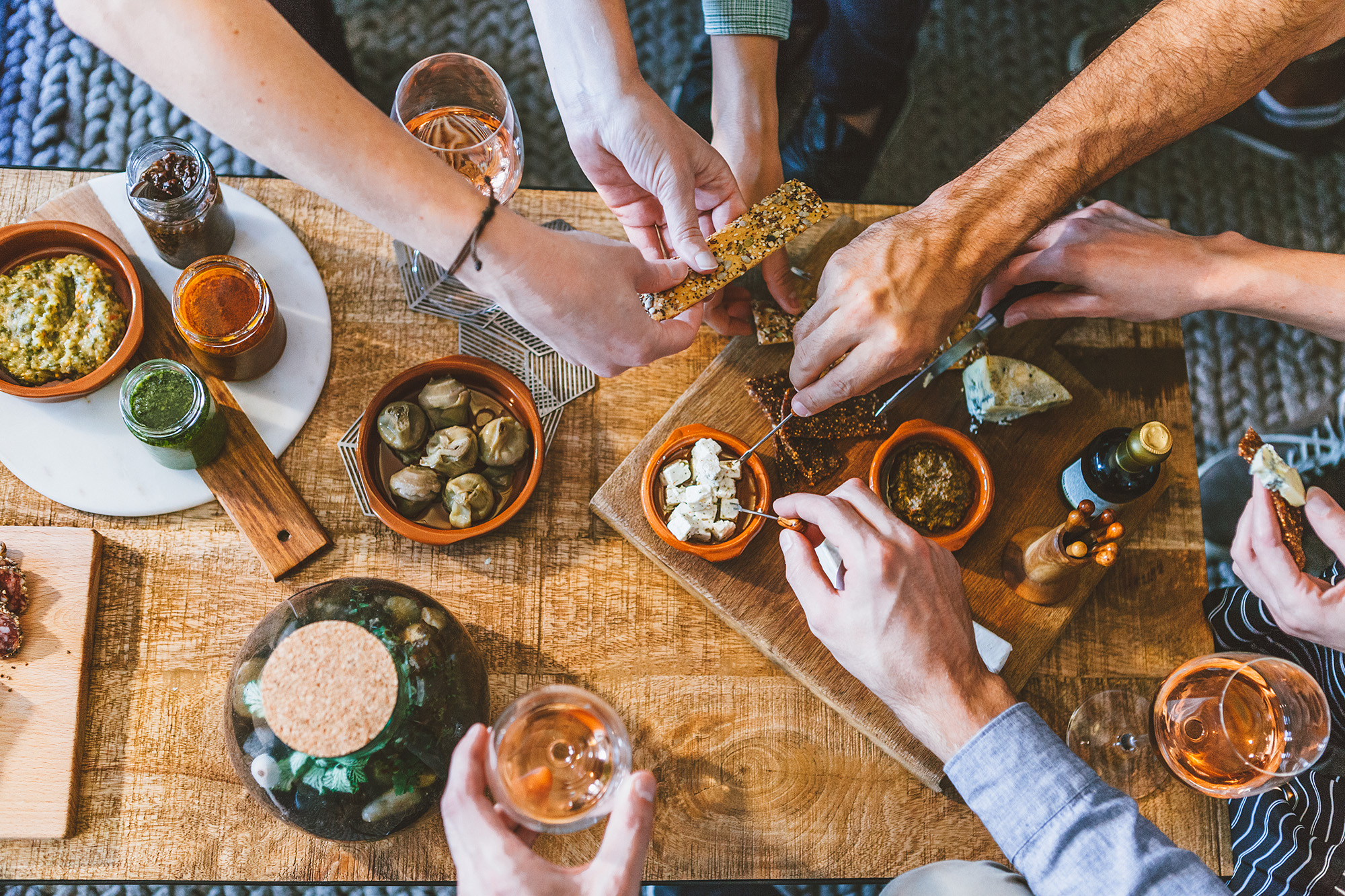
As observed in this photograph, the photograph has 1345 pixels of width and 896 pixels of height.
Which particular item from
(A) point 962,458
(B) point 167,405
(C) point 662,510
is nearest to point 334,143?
(B) point 167,405

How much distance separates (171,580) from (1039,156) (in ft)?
5.09

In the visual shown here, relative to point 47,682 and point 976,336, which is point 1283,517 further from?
point 47,682

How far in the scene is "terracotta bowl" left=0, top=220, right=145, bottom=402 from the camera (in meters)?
1.34

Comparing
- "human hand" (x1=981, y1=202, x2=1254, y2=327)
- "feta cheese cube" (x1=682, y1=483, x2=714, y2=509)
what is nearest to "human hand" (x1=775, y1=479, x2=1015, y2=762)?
"feta cheese cube" (x1=682, y1=483, x2=714, y2=509)

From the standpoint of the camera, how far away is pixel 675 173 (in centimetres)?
136

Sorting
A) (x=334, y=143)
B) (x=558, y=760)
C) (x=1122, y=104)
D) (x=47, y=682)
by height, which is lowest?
(x=47, y=682)

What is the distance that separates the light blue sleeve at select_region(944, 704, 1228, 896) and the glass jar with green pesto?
1.22 m

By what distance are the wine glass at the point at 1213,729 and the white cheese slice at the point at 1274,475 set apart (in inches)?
9.9

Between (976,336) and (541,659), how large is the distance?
2.97 feet

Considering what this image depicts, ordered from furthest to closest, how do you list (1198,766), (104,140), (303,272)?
1. (104,140)
2. (303,272)
3. (1198,766)

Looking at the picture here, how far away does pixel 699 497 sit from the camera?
54.5 inches

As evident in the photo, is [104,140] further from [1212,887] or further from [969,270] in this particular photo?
[1212,887]

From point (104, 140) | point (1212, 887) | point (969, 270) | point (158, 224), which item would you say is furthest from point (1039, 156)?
point (104, 140)

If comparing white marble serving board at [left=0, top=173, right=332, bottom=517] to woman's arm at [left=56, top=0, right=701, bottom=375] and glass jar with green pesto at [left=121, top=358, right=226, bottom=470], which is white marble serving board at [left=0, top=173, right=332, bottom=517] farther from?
woman's arm at [left=56, top=0, right=701, bottom=375]
